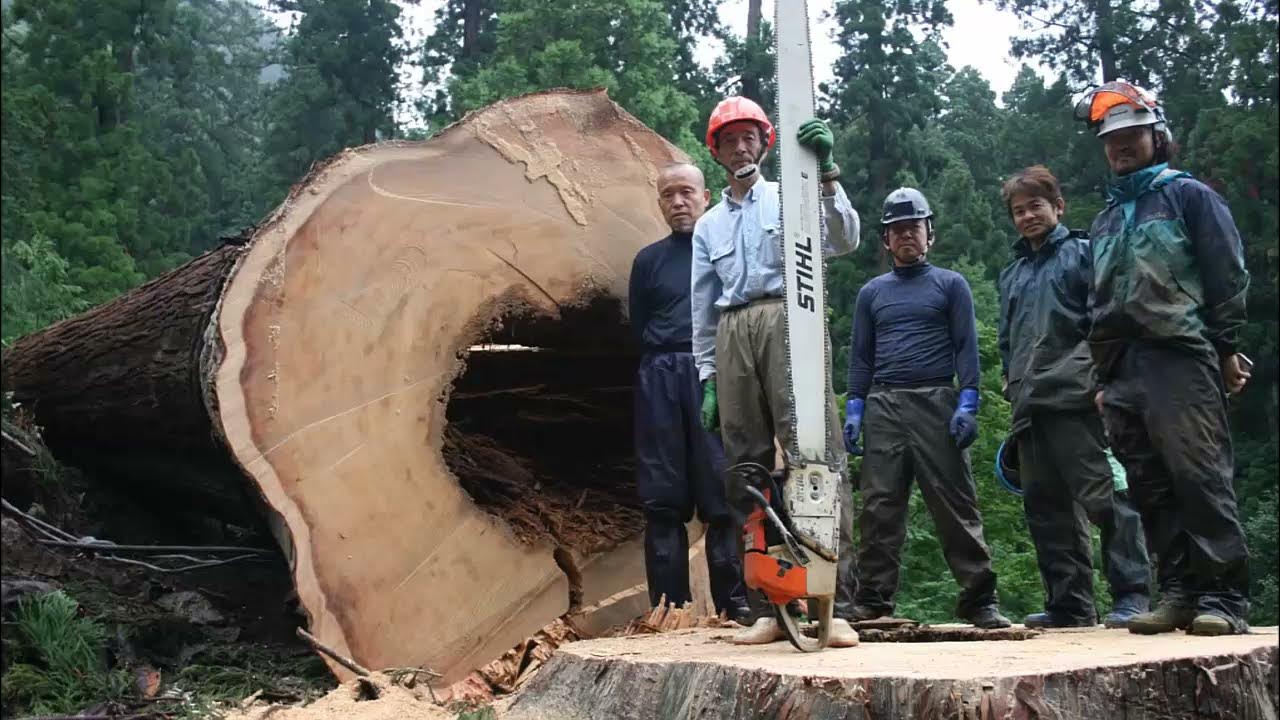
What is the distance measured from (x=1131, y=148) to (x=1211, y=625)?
4.41 ft

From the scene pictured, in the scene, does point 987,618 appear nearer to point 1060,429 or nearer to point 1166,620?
point 1060,429

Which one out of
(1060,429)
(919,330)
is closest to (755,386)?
(919,330)

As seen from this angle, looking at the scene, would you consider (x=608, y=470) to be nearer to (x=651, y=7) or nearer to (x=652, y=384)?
(x=652, y=384)

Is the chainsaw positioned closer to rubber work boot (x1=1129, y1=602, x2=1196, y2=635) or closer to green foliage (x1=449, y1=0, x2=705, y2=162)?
rubber work boot (x1=1129, y1=602, x2=1196, y2=635)

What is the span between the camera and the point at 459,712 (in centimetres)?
385

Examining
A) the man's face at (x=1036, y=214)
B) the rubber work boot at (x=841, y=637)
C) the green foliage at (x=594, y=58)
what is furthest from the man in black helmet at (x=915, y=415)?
the green foliage at (x=594, y=58)

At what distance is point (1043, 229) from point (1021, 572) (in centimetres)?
519

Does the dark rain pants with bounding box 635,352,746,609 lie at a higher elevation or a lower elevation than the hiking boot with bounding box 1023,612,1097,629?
higher

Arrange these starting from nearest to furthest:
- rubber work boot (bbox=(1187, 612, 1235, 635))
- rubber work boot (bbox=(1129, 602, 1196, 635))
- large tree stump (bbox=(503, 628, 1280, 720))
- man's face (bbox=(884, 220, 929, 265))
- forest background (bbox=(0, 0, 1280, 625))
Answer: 1. large tree stump (bbox=(503, 628, 1280, 720))
2. rubber work boot (bbox=(1187, 612, 1235, 635))
3. rubber work boot (bbox=(1129, 602, 1196, 635))
4. man's face (bbox=(884, 220, 929, 265))
5. forest background (bbox=(0, 0, 1280, 625))

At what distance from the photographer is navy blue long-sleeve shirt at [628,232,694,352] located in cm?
462

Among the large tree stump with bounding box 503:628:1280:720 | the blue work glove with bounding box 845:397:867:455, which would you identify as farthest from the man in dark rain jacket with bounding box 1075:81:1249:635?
the blue work glove with bounding box 845:397:867:455

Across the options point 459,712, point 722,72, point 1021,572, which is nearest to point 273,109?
point 722,72

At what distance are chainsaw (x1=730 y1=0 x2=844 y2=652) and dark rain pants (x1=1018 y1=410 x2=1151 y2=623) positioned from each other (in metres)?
1.18

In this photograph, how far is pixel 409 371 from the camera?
171 inches
